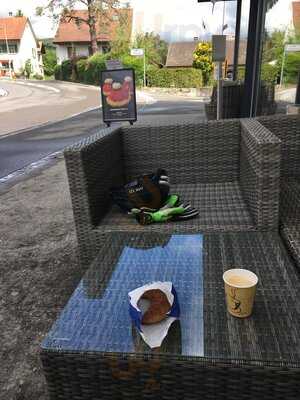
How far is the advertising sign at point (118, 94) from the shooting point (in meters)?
8.48

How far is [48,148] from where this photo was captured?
27.0 feet

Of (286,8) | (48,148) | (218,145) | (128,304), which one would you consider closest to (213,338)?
(128,304)

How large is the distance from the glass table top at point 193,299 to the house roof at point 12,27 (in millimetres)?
66638

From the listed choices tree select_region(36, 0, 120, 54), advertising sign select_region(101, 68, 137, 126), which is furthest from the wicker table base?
tree select_region(36, 0, 120, 54)

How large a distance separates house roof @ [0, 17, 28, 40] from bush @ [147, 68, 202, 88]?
37.9 m

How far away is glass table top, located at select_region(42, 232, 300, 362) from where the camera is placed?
3.88 ft

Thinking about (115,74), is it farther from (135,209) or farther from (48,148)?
(135,209)

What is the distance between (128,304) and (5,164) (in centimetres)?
603

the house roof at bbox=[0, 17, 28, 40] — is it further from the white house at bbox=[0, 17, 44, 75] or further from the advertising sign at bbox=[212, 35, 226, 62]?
the advertising sign at bbox=[212, 35, 226, 62]

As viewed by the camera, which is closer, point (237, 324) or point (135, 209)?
point (237, 324)

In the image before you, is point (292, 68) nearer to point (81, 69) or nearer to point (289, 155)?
point (289, 155)

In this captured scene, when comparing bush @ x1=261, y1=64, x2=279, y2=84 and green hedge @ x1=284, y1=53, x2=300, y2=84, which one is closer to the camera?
green hedge @ x1=284, y1=53, x2=300, y2=84

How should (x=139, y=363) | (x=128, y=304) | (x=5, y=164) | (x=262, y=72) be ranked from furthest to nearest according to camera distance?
1. (x=5, y=164)
2. (x=262, y=72)
3. (x=128, y=304)
4. (x=139, y=363)

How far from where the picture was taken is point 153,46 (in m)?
39.2
